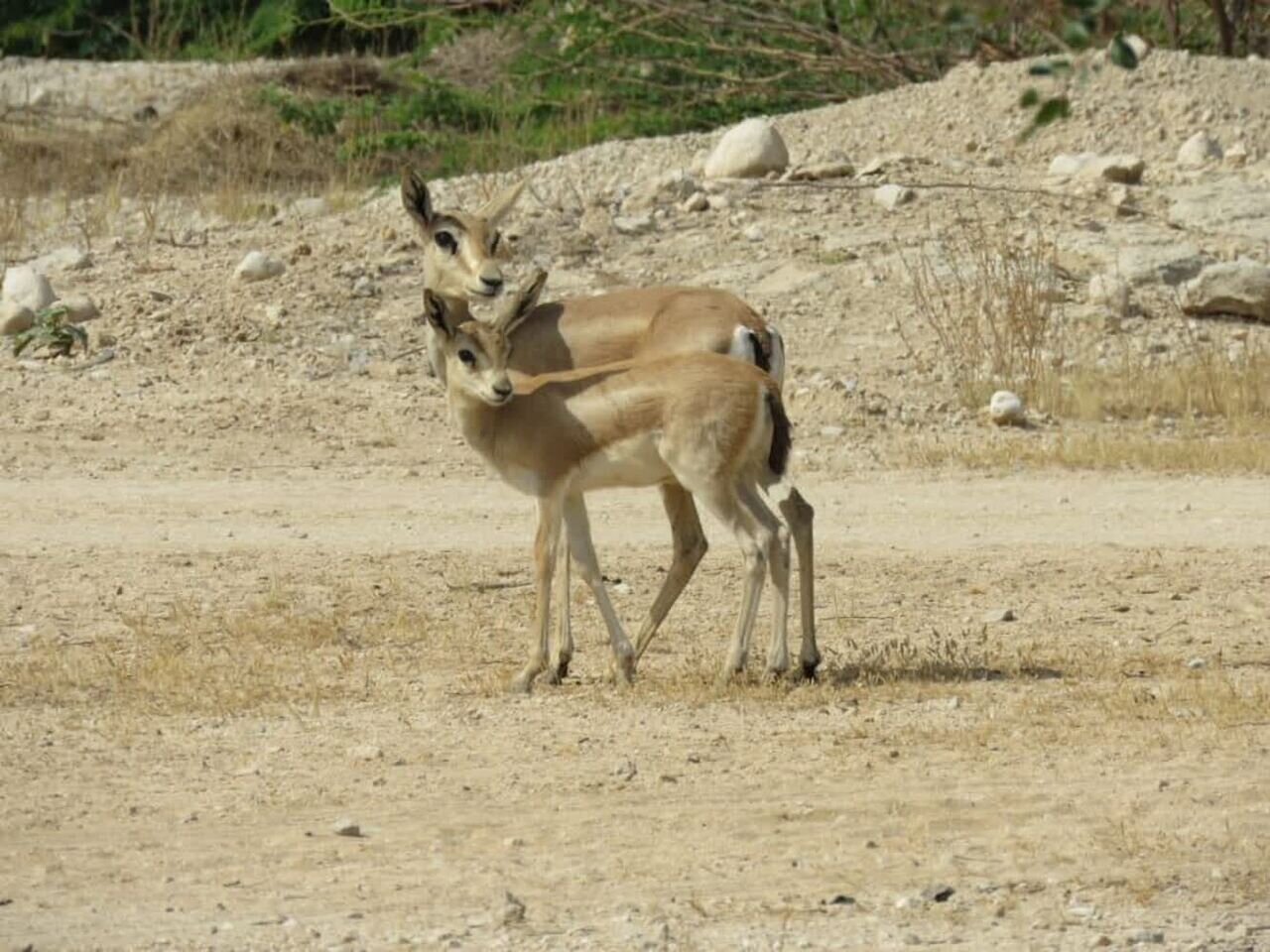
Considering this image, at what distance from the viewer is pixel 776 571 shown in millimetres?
9133

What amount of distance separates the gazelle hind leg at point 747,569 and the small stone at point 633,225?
31.9 feet

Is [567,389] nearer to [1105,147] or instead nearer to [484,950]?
[484,950]

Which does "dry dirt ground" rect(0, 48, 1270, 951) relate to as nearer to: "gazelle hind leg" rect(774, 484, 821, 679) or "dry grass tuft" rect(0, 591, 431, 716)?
"dry grass tuft" rect(0, 591, 431, 716)

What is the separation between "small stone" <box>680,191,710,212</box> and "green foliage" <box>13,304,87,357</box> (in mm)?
4822

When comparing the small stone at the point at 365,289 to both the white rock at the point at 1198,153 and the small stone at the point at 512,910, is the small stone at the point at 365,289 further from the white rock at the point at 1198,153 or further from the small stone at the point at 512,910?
the small stone at the point at 512,910

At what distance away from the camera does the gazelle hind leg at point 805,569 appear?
9.18 m

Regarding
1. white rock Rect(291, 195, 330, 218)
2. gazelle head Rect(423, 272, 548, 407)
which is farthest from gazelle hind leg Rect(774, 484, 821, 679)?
white rock Rect(291, 195, 330, 218)

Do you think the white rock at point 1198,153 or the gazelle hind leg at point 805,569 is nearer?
the gazelle hind leg at point 805,569

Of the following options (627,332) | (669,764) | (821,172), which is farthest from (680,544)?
(821,172)

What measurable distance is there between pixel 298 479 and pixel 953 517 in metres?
3.92

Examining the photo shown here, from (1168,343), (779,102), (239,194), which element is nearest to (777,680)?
(1168,343)

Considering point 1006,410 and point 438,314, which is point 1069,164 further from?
point 438,314

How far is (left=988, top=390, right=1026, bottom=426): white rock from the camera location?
15422mm

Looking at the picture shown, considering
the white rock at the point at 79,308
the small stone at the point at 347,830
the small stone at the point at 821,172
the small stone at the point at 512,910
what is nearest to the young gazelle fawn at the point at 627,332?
the small stone at the point at 347,830
